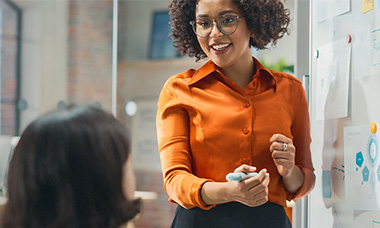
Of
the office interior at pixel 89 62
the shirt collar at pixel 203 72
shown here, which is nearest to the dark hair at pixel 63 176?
the shirt collar at pixel 203 72

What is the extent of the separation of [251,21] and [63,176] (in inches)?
28.8

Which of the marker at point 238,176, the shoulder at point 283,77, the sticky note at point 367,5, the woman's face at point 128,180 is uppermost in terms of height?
the sticky note at point 367,5

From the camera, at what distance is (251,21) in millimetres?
1394

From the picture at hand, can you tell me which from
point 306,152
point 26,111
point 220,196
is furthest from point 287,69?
point 26,111

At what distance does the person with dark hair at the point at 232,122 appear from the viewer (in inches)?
52.9

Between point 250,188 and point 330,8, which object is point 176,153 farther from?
point 330,8

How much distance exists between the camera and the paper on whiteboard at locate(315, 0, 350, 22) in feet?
5.12

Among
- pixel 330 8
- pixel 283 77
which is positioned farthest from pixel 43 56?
pixel 283 77

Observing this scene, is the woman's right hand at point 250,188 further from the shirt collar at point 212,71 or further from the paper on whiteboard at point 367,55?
the paper on whiteboard at point 367,55

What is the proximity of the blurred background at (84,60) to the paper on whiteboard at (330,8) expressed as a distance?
2.56 m

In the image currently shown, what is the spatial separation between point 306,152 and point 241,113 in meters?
0.25

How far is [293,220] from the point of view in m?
1.79

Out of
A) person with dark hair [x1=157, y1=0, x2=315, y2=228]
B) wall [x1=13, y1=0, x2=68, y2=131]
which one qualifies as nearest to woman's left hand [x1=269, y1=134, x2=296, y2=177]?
person with dark hair [x1=157, y1=0, x2=315, y2=228]

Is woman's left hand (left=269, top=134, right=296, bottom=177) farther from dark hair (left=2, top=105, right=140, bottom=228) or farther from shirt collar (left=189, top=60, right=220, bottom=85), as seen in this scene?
dark hair (left=2, top=105, right=140, bottom=228)
